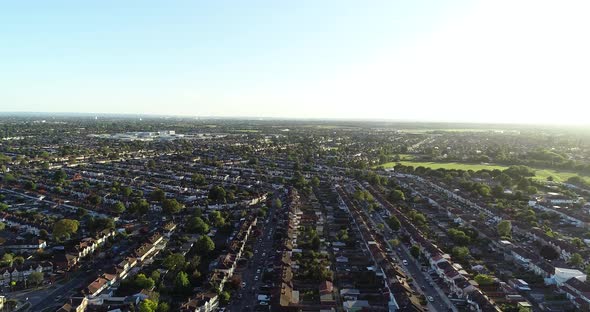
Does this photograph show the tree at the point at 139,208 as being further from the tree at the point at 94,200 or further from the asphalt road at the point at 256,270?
the asphalt road at the point at 256,270

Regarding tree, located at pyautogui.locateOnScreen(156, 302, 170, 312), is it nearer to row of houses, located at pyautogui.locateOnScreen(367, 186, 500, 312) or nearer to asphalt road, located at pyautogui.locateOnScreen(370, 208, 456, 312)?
asphalt road, located at pyautogui.locateOnScreen(370, 208, 456, 312)

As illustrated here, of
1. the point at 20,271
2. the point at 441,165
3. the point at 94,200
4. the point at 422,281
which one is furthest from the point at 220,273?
the point at 441,165

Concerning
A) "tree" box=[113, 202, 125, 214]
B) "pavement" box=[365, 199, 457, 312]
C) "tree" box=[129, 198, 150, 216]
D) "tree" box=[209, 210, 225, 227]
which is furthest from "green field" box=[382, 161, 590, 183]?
"tree" box=[113, 202, 125, 214]

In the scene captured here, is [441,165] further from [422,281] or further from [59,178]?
[59,178]

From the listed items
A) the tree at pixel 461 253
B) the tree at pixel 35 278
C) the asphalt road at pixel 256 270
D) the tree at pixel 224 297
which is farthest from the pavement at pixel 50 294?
the tree at pixel 461 253

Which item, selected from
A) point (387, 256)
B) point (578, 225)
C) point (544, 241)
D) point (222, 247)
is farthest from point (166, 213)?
point (578, 225)

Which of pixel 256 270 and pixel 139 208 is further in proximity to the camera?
pixel 139 208

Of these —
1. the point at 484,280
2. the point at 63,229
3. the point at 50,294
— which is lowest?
the point at 50,294
